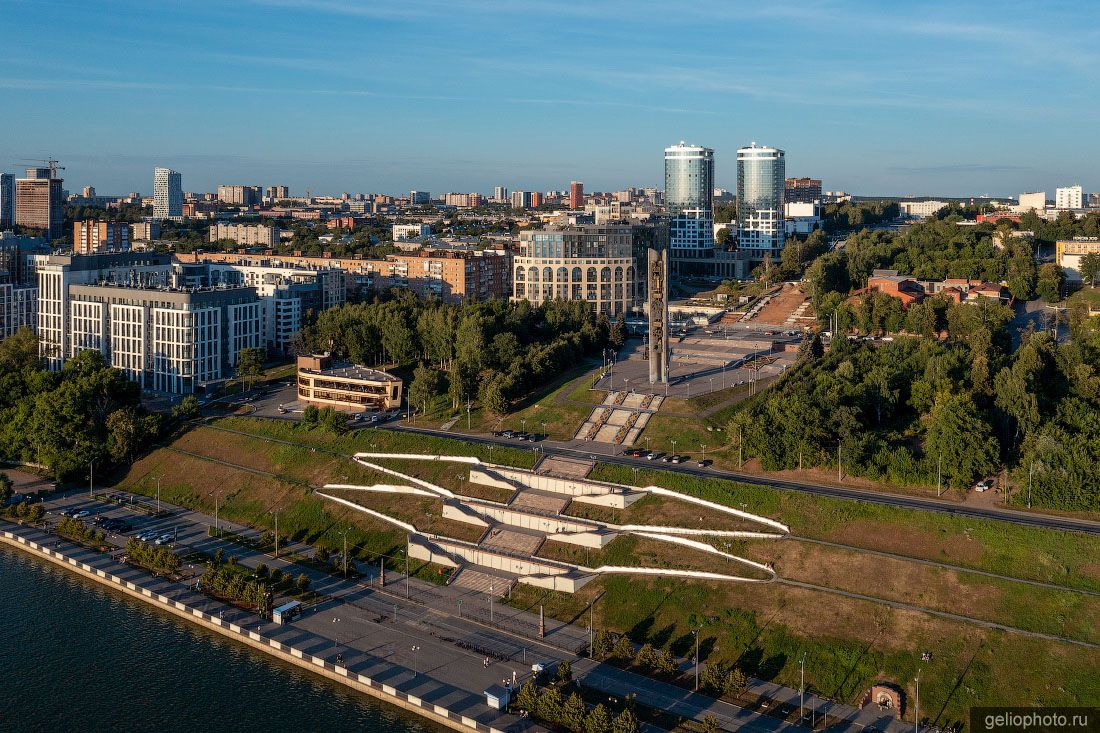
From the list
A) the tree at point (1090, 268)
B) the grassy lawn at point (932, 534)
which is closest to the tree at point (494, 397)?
the grassy lawn at point (932, 534)

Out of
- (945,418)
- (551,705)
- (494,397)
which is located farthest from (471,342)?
(551,705)

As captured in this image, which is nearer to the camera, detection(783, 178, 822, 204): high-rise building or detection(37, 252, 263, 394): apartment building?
detection(37, 252, 263, 394): apartment building

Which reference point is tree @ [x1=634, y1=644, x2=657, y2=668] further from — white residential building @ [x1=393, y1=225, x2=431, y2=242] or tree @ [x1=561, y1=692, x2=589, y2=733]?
white residential building @ [x1=393, y1=225, x2=431, y2=242]

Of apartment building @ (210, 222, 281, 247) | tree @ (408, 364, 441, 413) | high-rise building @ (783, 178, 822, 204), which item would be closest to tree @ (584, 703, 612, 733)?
tree @ (408, 364, 441, 413)

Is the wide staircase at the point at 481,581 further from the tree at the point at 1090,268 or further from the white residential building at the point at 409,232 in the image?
the white residential building at the point at 409,232

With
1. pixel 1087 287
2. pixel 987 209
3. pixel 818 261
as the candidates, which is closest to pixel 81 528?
pixel 818 261
